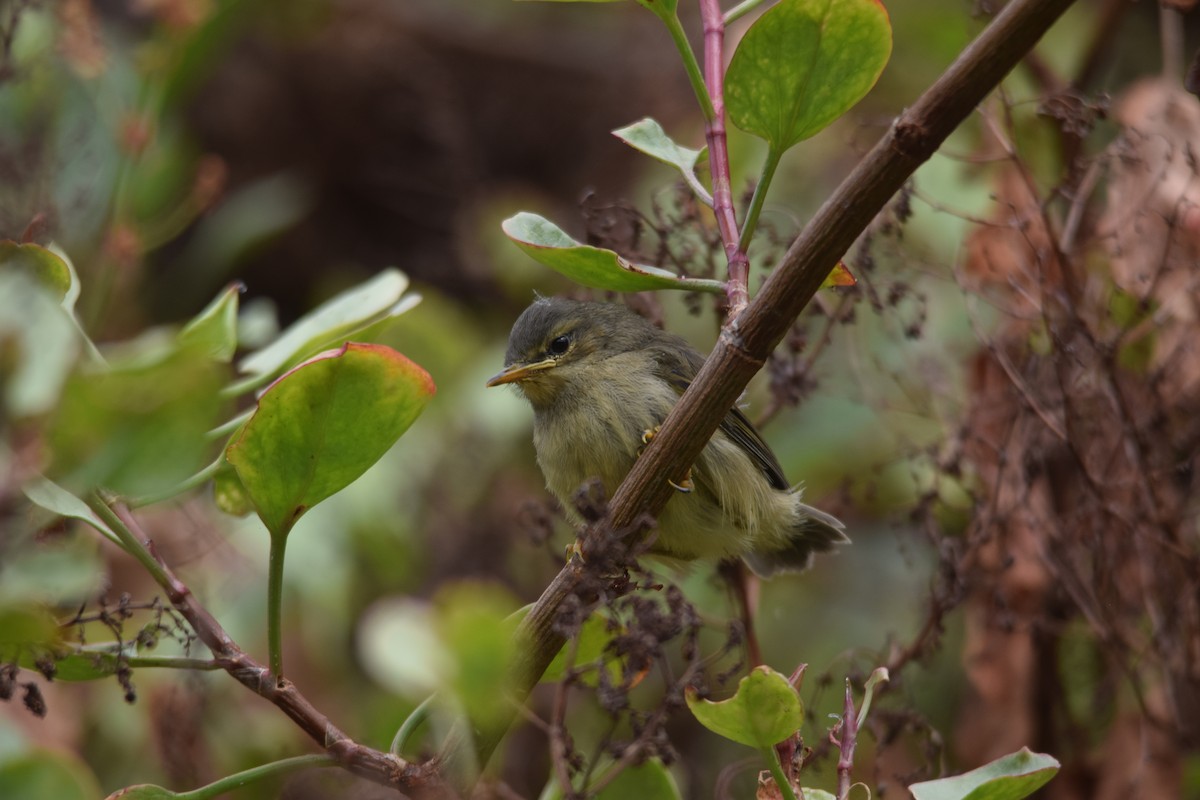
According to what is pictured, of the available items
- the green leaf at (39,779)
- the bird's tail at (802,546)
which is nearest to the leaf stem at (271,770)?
the green leaf at (39,779)

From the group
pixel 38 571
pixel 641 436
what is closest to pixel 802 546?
pixel 641 436

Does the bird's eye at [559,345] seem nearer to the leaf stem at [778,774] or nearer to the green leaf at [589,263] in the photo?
the green leaf at [589,263]

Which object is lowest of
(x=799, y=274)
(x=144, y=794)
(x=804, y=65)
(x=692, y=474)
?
(x=692, y=474)

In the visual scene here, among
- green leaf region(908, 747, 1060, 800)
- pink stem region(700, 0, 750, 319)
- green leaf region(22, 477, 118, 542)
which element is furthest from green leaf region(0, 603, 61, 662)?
green leaf region(908, 747, 1060, 800)

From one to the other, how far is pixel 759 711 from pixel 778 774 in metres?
0.08

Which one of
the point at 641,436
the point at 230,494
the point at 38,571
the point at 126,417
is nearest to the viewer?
the point at 126,417

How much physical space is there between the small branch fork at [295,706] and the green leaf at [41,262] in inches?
14.8

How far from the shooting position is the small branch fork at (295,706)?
1.63 metres

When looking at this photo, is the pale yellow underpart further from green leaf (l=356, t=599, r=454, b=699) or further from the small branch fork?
green leaf (l=356, t=599, r=454, b=699)

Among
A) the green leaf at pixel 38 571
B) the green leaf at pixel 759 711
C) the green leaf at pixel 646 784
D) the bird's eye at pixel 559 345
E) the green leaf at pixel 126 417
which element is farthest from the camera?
the bird's eye at pixel 559 345

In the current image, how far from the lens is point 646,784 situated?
1933 millimetres

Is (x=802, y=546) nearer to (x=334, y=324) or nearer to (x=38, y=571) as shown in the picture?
(x=334, y=324)

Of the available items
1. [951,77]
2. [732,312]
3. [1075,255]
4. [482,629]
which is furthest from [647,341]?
[482,629]

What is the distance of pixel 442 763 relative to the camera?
1.66m
